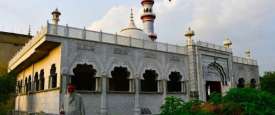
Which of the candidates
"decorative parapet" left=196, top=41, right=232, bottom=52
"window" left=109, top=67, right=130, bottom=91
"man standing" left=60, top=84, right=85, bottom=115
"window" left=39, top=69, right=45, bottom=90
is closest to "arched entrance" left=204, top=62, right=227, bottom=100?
"decorative parapet" left=196, top=41, right=232, bottom=52

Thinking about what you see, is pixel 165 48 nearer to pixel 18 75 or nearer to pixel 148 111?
pixel 148 111

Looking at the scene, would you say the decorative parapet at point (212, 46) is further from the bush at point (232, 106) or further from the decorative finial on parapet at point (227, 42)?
the bush at point (232, 106)

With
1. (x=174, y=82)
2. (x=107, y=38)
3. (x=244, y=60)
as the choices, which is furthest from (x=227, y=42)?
(x=107, y=38)

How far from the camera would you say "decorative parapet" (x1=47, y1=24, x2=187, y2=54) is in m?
17.7

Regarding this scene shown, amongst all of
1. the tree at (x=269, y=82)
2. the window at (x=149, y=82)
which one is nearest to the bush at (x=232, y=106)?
the window at (x=149, y=82)

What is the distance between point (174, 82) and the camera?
2434cm

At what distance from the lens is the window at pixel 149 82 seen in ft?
75.4

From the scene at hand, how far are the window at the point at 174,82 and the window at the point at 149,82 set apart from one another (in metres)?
1.23

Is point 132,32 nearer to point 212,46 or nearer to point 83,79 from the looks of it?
point 83,79

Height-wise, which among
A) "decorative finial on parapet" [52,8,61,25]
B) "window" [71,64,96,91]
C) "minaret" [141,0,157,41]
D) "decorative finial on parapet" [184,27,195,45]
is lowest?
"window" [71,64,96,91]

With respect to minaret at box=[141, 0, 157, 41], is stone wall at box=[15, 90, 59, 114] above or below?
below

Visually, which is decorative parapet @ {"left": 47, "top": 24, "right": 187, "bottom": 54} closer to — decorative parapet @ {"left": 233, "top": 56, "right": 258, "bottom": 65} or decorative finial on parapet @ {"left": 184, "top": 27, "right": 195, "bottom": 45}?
decorative finial on parapet @ {"left": 184, "top": 27, "right": 195, "bottom": 45}

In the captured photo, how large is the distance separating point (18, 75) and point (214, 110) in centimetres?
2587

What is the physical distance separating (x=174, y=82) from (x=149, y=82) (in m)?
2.22
